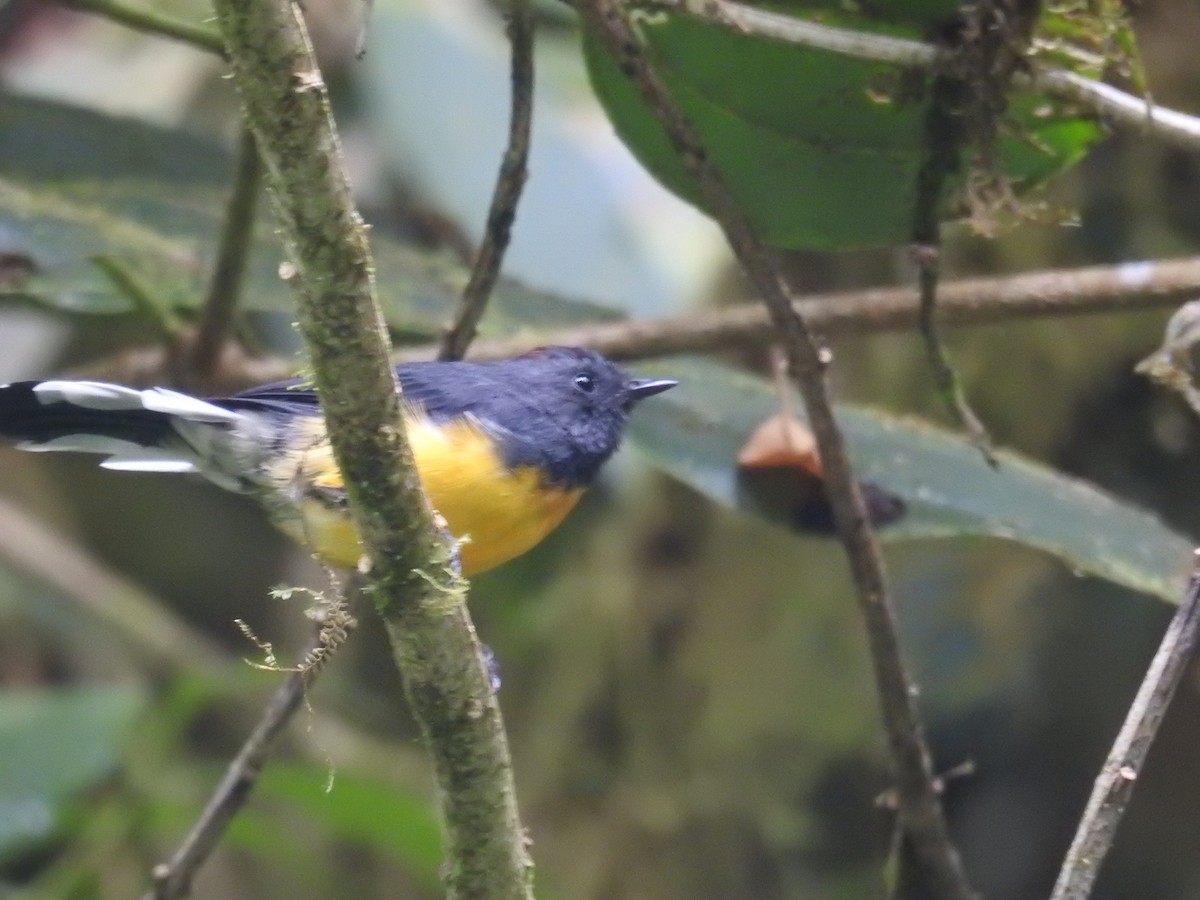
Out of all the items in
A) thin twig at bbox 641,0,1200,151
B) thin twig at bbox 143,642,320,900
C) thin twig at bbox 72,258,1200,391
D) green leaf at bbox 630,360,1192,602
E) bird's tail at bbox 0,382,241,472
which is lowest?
thin twig at bbox 143,642,320,900

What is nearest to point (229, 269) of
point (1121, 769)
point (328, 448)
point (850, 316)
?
point (328, 448)

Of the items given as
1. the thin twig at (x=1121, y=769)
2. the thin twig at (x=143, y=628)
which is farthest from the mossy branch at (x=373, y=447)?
the thin twig at (x=143, y=628)

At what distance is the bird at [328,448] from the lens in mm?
1714

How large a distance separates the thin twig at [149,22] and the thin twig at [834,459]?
26.3 inches

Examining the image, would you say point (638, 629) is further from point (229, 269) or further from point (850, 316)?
point (229, 269)

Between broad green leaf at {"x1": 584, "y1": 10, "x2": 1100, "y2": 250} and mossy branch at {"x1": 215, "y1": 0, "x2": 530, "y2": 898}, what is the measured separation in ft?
2.61

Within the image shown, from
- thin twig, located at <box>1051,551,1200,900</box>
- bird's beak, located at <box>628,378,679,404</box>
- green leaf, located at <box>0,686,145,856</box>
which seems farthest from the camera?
green leaf, located at <box>0,686,145,856</box>

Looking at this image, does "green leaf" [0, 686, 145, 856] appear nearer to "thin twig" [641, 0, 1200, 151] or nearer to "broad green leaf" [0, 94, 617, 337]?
"broad green leaf" [0, 94, 617, 337]

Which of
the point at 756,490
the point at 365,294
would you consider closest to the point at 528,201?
the point at 756,490

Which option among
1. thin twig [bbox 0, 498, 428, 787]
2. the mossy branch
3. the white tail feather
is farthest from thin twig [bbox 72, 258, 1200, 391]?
thin twig [bbox 0, 498, 428, 787]

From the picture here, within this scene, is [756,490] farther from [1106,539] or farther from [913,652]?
[913,652]

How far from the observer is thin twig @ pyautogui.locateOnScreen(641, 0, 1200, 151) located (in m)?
1.57

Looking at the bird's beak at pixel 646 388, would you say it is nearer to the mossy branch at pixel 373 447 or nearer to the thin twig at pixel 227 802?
the thin twig at pixel 227 802

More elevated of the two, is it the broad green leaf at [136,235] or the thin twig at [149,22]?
the thin twig at [149,22]
